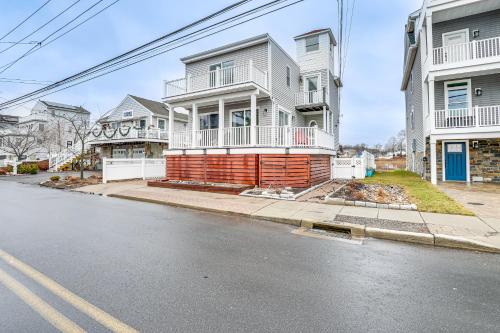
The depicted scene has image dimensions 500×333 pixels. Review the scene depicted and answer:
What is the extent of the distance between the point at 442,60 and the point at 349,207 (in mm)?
11571

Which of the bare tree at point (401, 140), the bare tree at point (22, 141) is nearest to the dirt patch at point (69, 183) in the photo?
the bare tree at point (22, 141)

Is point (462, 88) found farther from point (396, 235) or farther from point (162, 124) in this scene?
point (162, 124)

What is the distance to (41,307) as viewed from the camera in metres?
2.68

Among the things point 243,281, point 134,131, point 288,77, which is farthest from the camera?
point 134,131

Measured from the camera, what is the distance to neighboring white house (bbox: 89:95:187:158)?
2514 centimetres

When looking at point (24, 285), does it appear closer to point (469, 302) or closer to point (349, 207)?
point (469, 302)

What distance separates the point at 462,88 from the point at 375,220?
12667 mm

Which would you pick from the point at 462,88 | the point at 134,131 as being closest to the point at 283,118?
the point at 462,88

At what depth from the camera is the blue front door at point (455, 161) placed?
13.7 m

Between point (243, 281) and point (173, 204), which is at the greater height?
point (173, 204)

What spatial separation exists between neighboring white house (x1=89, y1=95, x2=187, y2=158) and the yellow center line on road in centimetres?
2276

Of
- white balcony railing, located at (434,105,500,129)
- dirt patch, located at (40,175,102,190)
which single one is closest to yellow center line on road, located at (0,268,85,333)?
dirt patch, located at (40,175,102,190)

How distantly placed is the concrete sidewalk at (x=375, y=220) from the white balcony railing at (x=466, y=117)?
29.1 feet

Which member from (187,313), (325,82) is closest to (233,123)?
(325,82)
